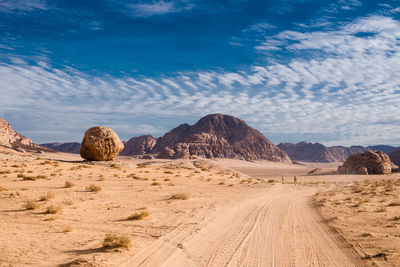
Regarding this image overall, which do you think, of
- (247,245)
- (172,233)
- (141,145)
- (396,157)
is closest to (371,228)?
(247,245)

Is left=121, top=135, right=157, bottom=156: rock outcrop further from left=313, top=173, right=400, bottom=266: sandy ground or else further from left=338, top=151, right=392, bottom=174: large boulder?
left=313, top=173, right=400, bottom=266: sandy ground

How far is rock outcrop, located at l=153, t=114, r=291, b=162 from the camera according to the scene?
398 feet

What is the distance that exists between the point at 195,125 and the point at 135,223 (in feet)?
503

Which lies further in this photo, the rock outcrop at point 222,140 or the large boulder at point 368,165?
the rock outcrop at point 222,140

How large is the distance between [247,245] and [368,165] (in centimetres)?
5192

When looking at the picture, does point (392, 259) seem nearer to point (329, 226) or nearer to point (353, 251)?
point (353, 251)

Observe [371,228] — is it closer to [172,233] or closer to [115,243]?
[172,233]

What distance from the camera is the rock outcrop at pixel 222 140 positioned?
121 m

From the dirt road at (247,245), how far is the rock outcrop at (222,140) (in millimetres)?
97289

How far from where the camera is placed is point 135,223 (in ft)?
24.9

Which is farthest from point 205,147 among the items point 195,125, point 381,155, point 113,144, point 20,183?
point 20,183

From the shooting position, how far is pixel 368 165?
160 ft

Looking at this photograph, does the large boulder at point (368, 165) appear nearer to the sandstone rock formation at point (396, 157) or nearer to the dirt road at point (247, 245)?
the sandstone rock formation at point (396, 157)

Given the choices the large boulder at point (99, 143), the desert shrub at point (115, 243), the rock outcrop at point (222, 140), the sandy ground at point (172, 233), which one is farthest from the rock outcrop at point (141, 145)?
the desert shrub at point (115, 243)
